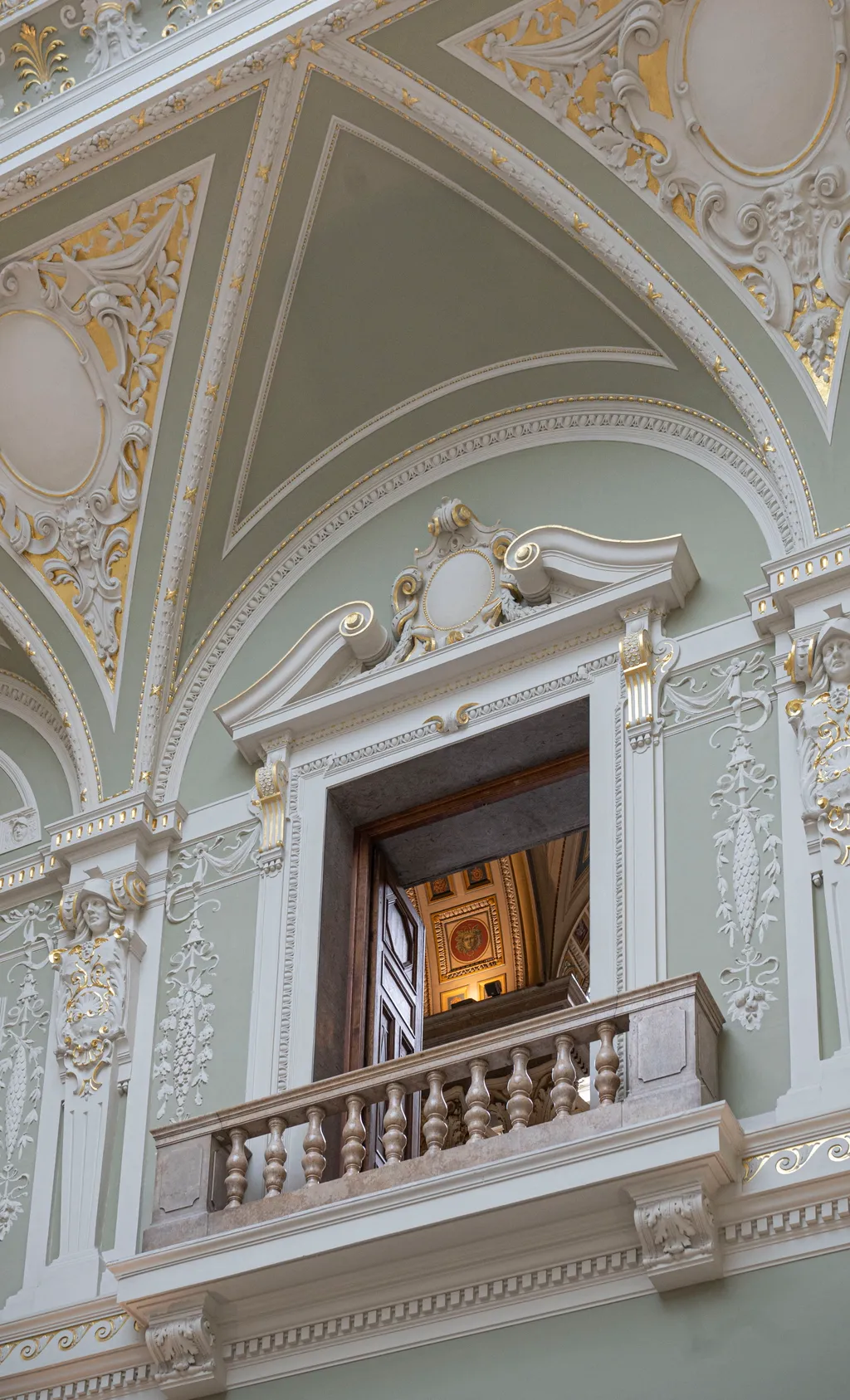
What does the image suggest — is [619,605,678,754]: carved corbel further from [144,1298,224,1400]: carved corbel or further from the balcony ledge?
[144,1298,224,1400]: carved corbel

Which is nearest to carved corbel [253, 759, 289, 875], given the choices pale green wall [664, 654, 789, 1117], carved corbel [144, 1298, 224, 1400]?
pale green wall [664, 654, 789, 1117]

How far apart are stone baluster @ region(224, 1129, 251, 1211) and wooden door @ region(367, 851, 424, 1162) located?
78 centimetres

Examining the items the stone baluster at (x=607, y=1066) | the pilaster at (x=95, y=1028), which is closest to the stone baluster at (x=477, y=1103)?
the stone baluster at (x=607, y=1066)

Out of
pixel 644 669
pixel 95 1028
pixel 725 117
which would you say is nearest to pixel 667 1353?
pixel 644 669

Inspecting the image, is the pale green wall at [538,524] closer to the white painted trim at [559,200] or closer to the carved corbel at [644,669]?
the carved corbel at [644,669]

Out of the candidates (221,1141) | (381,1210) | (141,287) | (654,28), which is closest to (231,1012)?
(221,1141)

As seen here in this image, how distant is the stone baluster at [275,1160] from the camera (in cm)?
860

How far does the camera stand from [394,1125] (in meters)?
8.43

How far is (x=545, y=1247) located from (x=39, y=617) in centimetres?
464

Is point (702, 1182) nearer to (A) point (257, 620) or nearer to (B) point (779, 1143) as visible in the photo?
(B) point (779, 1143)

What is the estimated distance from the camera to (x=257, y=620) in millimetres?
11000

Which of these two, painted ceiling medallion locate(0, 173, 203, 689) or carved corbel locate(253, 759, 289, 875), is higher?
painted ceiling medallion locate(0, 173, 203, 689)

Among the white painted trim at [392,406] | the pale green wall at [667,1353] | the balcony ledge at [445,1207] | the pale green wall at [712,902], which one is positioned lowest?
the pale green wall at [667,1353]

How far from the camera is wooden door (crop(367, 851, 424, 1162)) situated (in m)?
9.76
